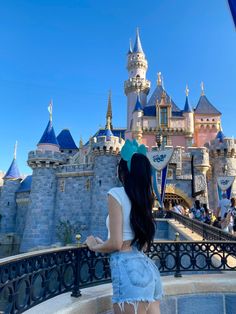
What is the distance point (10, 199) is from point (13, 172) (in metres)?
3.06

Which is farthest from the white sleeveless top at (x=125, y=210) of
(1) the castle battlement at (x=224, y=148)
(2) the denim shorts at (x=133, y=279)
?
(1) the castle battlement at (x=224, y=148)

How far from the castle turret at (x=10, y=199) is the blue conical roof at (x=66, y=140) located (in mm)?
9723

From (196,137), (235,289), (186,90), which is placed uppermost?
(186,90)

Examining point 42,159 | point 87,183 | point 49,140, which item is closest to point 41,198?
point 42,159

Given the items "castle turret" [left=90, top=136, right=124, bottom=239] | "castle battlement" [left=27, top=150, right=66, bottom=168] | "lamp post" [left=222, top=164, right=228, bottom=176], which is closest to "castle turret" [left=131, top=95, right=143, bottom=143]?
"castle turret" [left=90, top=136, right=124, bottom=239]

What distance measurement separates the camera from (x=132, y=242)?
194 centimetres

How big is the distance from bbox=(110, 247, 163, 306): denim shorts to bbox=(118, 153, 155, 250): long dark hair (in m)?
0.13

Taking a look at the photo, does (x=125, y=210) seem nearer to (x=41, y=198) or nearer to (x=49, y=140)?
(x=41, y=198)

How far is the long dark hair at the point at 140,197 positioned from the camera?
193 cm

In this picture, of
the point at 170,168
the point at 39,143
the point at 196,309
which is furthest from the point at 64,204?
the point at 196,309

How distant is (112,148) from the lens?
21469 mm

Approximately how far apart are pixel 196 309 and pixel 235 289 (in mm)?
608

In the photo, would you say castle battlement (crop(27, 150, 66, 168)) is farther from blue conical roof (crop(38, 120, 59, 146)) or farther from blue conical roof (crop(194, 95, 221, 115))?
blue conical roof (crop(194, 95, 221, 115))

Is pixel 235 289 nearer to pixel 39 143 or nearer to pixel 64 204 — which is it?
pixel 64 204
